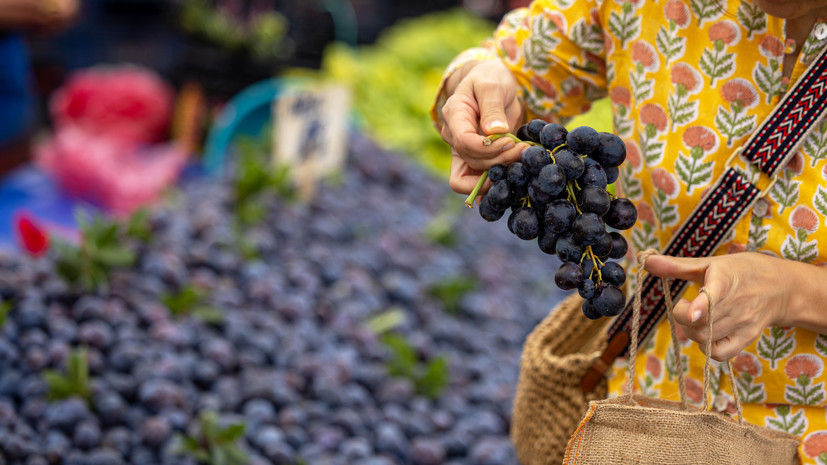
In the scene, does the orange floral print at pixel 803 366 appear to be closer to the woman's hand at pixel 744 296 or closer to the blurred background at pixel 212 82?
the woman's hand at pixel 744 296

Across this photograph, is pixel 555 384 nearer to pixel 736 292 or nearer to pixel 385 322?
pixel 736 292

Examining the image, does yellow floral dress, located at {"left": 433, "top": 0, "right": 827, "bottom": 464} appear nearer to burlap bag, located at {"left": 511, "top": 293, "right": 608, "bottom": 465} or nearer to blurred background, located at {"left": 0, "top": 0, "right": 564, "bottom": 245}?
burlap bag, located at {"left": 511, "top": 293, "right": 608, "bottom": 465}

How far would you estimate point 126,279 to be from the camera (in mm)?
1755

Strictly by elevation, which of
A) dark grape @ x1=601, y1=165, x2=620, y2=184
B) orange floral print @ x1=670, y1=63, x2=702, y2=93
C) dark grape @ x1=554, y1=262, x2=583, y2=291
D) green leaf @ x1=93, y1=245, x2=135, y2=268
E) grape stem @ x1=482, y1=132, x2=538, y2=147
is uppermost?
orange floral print @ x1=670, y1=63, x2=702, y2=93

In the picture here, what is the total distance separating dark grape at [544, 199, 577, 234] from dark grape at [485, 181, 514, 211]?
0.05 m

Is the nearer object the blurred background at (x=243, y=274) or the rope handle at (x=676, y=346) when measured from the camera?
the rope handle at (x=676, y=346)

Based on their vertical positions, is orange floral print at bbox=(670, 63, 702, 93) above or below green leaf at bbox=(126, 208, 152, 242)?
above

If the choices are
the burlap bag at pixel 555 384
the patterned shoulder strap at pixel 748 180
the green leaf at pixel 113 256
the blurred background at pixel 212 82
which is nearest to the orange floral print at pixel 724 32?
the patterned shoulder strap at pixel 748 180

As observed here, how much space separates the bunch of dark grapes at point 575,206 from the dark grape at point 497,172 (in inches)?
0.4

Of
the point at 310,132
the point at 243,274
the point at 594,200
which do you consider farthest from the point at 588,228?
the point at 310,132

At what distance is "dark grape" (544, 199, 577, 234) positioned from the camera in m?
0.71

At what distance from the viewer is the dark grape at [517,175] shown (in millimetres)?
742

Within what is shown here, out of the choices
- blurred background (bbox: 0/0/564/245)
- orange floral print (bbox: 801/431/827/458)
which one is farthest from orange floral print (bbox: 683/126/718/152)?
blurred background (bbox: 0/0/564/245)

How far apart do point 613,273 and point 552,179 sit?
0.39 feet
